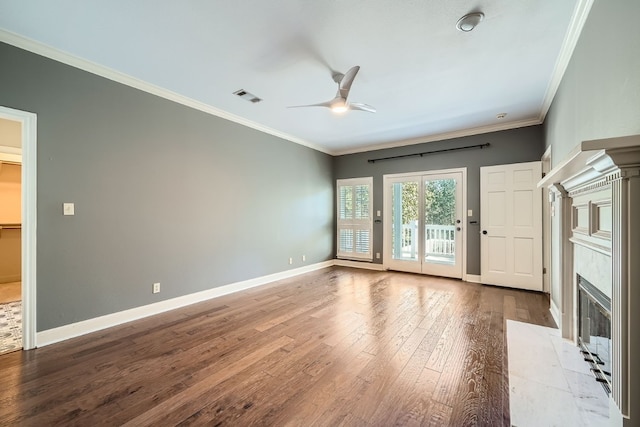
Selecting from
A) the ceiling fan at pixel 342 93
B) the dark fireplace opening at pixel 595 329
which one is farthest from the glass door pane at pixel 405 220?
the dark fireplace opening at pixel 595 329

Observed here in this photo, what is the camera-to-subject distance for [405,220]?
5699mm

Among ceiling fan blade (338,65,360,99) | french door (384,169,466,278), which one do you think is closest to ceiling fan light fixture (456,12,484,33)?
ceiling fan blade (338,65,360,99)

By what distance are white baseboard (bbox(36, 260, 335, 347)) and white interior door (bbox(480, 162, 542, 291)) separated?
157 inches

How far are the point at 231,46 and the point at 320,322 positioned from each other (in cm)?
299

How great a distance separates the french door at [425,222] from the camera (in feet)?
16.6

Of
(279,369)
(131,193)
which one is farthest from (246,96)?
(279,369)

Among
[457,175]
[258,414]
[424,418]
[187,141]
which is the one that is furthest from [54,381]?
[457,175]

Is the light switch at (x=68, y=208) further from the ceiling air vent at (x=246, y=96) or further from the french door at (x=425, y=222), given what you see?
the french door at (x=425, y=222)

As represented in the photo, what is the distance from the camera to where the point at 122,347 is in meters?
2.46

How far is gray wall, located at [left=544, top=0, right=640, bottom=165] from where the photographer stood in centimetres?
138

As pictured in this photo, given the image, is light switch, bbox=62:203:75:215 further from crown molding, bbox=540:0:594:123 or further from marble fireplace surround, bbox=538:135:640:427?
crown molding, bbox=540:0:594:123

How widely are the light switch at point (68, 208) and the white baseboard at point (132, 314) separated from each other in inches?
44.4

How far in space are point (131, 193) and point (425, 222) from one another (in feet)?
16.2

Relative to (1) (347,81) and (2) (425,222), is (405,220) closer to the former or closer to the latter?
(2) (425,222)
